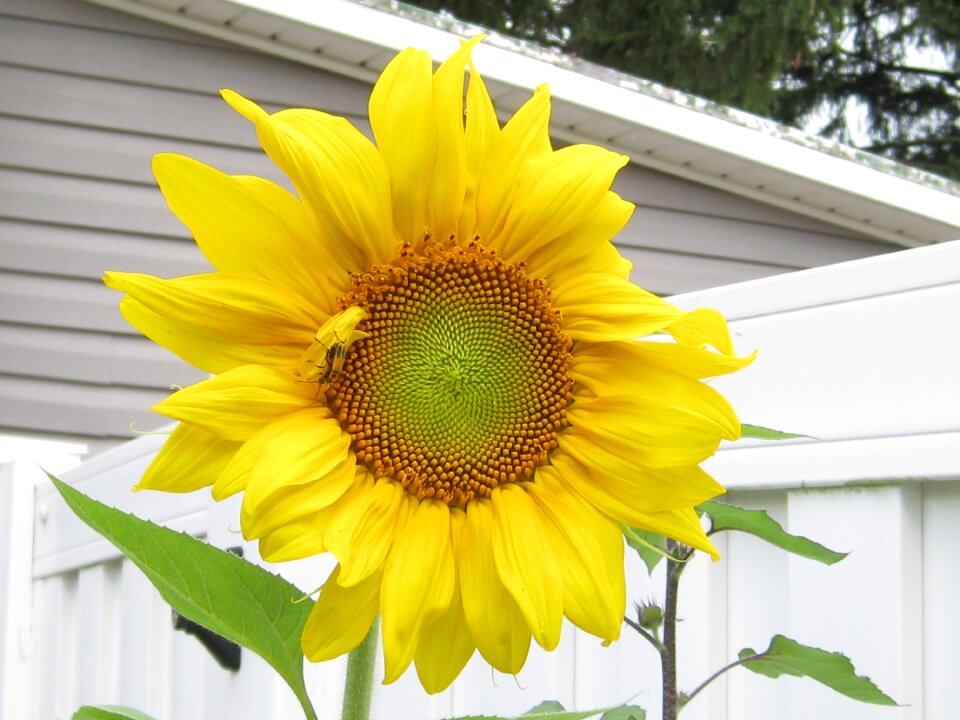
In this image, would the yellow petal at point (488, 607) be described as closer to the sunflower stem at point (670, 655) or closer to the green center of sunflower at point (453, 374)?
the green center of sunflower at point (453, 374)

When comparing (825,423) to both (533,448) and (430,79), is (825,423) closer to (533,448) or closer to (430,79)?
(533,448)

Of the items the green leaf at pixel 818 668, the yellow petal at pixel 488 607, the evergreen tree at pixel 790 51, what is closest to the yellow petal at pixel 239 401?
the yellow petal at pixel 488 607

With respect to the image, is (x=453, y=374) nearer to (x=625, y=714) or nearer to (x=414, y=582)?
(x=414, y=582)

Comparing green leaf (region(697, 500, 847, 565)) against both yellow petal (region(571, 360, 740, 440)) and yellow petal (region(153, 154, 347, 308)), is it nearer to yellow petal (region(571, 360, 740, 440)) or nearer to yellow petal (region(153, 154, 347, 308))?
yellow petal (region(571, 360, 740, 440))

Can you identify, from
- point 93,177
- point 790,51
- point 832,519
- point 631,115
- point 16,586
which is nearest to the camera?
point 832,519

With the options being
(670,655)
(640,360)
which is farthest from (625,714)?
(640,360)

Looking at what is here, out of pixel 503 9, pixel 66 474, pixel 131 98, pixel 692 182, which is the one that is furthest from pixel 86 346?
pixel 503 9

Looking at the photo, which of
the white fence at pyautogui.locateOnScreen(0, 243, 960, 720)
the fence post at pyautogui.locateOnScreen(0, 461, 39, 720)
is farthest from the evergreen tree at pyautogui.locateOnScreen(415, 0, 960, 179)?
the white fence at pyautogui.locateOnScreen(0, 243, 960, 720)
